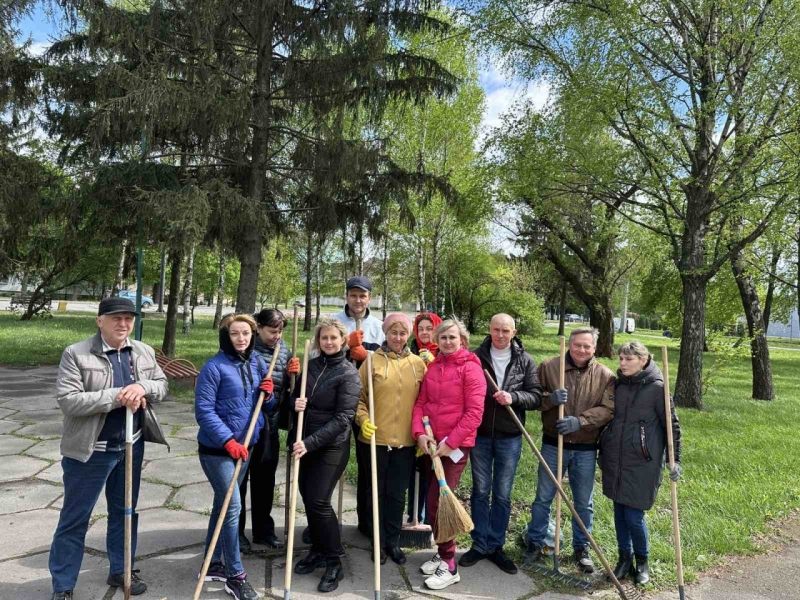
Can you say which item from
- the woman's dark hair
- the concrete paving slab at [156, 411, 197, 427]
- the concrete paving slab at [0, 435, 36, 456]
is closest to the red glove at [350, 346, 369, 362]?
the woman's dark hair

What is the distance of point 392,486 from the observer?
3936 millimetres

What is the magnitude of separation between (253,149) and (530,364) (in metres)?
6.91

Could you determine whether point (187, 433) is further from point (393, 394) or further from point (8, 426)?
point (393, 394)

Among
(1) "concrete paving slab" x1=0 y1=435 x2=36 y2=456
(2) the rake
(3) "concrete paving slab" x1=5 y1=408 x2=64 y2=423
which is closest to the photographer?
(2) the rake

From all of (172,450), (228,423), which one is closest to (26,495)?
(172,450)

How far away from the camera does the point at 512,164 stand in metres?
13.1

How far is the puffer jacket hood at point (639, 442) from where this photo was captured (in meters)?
3.74

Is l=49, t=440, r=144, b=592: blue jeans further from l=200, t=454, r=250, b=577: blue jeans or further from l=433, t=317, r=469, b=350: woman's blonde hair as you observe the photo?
l=433, t=317, r=469, b=350: woman's blonde hair

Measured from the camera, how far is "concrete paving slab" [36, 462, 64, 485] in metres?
5.19

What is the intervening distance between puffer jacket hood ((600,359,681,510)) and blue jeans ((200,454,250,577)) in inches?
103

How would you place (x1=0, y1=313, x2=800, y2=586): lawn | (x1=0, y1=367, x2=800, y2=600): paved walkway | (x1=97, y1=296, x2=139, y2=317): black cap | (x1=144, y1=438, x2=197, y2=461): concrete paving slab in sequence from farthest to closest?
1. (x1=144, y1=438, x2=197, y2=461): concrete paving slab
2. (x1=0, y1=313, x2=800, y2=586): lawn
3. (x1=0, y1=367, x2=800, y2=600): paved walkway
4. (x1=97, y1=296, x2=139, y2=317): black cap

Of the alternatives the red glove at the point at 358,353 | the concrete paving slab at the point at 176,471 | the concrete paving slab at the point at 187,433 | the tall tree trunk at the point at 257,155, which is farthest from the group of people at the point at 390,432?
the tall tree trunk at the point at 257,155

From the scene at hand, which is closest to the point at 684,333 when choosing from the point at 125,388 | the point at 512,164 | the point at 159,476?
the point at 512,164

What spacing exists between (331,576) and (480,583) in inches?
40.7
